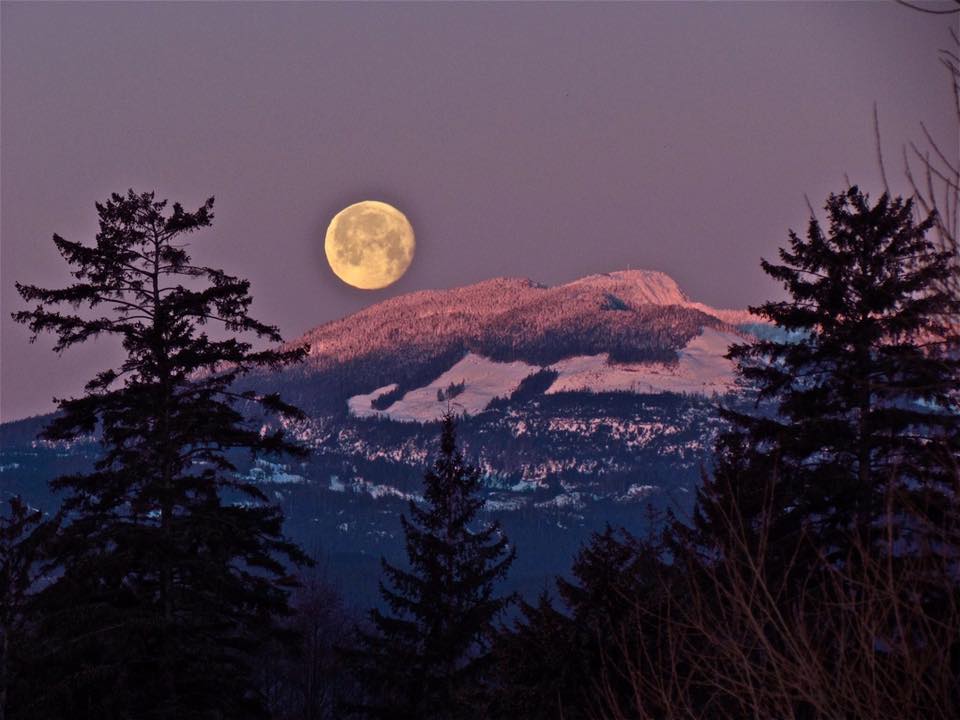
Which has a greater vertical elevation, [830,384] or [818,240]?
[818,240]

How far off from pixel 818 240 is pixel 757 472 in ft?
18.8

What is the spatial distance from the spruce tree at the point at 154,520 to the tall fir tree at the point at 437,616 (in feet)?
13.5

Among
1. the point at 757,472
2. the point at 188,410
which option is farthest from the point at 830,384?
the point at 188,410

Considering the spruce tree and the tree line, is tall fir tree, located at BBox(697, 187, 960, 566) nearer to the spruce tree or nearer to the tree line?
the tree line

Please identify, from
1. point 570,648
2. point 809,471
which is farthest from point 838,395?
point 570,648

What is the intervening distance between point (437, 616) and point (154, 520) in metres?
9.56

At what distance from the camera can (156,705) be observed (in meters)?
23.9

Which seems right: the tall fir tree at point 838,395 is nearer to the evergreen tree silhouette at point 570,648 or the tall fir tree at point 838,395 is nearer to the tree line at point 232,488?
the tree line at point 232,488

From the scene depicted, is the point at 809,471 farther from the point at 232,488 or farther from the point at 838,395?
the point at 232,488

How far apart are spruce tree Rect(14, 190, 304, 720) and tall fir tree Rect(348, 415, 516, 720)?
4.12 metres

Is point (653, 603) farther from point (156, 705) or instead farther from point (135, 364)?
point (135, 364)

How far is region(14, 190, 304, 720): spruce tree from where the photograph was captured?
23016 mm

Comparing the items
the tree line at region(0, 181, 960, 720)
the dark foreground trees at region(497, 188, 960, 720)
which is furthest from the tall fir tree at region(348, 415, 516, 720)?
the dark foreground trees at region(497, 188, 960, 720)

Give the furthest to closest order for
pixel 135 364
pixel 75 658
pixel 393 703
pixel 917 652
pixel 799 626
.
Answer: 1. pixel 393 703
2. pixel 135 364
3. pixel 75 658
4. pixel 917 652
5. pixel 799 626
